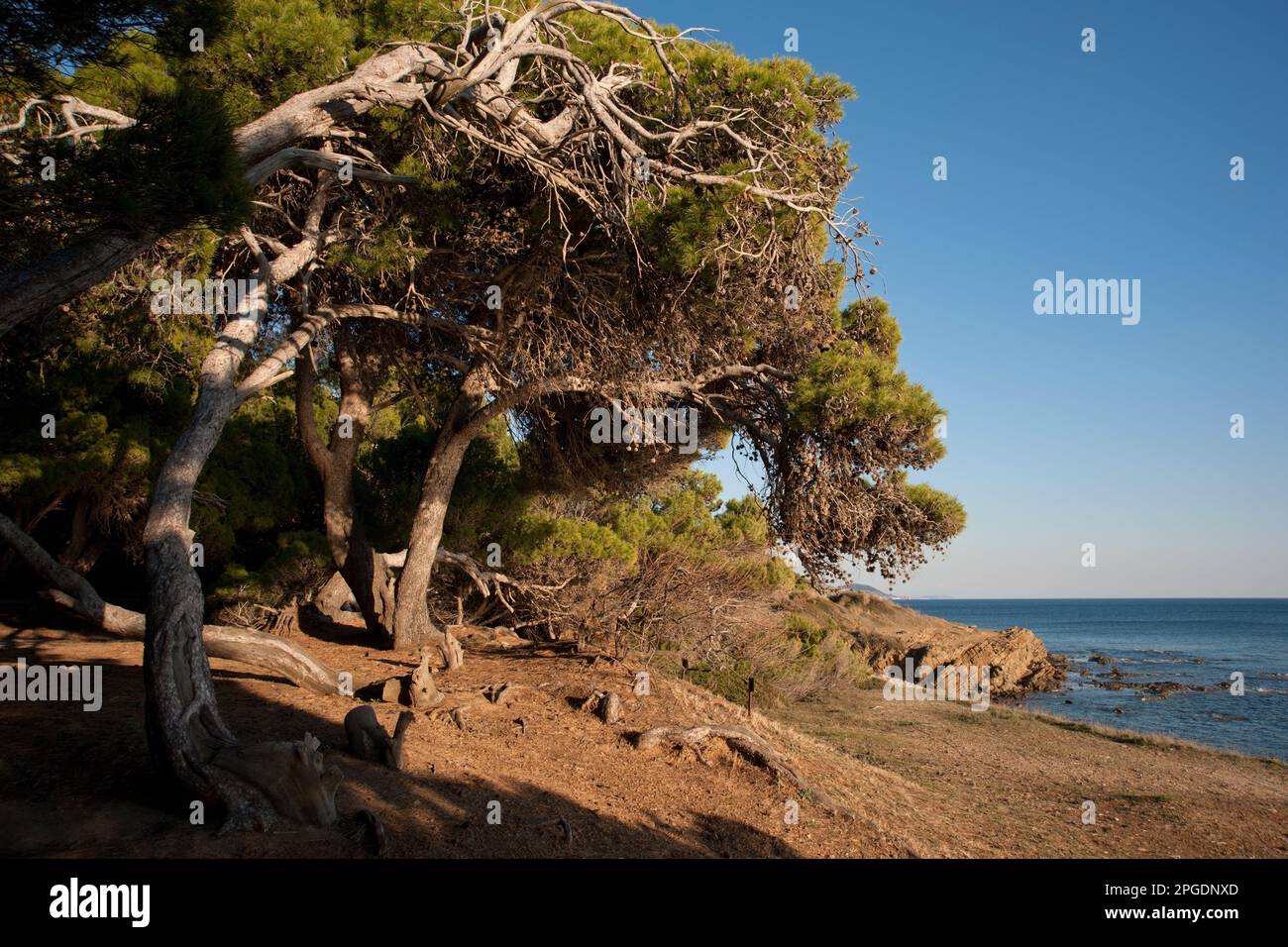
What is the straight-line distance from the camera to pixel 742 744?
27.9ft

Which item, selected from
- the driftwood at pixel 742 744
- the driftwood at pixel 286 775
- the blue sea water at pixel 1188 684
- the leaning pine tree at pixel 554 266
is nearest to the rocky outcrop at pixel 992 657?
the blue sea water at pixel 1188 684

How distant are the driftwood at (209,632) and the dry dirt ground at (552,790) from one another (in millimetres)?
300

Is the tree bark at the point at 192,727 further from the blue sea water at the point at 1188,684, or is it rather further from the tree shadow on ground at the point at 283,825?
the blue sea water at the point at 1188,684

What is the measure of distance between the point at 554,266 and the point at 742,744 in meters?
5.60

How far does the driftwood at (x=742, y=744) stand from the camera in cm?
811

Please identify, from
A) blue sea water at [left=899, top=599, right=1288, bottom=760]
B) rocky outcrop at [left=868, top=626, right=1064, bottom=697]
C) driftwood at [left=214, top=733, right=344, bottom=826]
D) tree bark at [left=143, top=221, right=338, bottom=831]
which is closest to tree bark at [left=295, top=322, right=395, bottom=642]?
tree bark at [left=143, top=221, right=338, bottom=831]

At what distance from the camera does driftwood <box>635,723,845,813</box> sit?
8109 millimetres

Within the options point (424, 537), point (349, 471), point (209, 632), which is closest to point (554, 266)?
point (424, 537)

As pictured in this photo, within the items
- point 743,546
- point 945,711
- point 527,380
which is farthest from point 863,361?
point 945,711

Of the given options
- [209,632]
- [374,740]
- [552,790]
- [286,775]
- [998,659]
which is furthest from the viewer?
[998,659]

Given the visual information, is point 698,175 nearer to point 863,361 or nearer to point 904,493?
point 863,361

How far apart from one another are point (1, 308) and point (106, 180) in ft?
2.80

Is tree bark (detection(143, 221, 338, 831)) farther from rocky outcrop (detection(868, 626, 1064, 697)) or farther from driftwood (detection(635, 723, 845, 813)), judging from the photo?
rocky outcrop (detection(868, 626, 1064, 697))

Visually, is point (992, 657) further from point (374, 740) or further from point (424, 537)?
point (374, 740)
